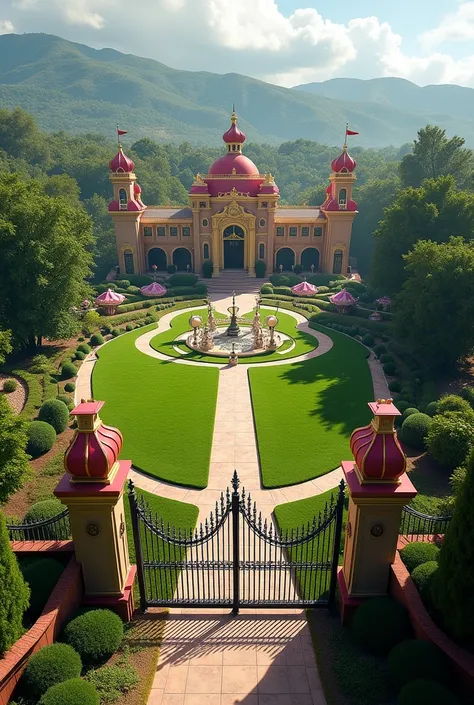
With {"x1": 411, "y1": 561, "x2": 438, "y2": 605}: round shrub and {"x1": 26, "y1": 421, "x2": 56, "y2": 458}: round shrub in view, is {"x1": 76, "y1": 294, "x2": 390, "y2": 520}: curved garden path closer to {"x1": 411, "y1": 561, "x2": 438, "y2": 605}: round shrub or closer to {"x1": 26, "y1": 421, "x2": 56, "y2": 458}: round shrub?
{"x1": 26, "y1": 421, "x2": 56, "y2": 458}: round shrub

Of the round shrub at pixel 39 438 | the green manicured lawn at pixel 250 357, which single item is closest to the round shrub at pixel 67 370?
the green manicured lawn at pixel 250 357

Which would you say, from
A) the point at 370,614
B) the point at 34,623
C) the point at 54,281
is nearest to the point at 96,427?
the point at 34,623

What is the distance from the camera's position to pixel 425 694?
27.2 feet

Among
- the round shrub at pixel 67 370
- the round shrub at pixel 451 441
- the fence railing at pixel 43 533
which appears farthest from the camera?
the round shrub at pixel 67 370

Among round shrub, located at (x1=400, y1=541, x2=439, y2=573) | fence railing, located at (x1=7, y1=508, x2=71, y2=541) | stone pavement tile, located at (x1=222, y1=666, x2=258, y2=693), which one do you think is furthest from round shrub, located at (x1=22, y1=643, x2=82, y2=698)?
round shrub, located at (x1=400, y1=541, x2=439, y2=573)

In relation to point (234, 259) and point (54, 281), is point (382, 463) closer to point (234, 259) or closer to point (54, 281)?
point (54, 281)

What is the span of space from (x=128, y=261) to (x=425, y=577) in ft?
167

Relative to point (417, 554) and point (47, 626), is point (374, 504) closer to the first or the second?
point (417, 554)

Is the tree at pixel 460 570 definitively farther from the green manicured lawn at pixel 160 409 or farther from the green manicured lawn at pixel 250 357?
the green manicured lawn at pixel 250 357

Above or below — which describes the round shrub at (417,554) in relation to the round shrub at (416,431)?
above

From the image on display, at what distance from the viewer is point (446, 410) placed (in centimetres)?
2091

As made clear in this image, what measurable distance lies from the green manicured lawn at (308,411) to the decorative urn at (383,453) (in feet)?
26.3

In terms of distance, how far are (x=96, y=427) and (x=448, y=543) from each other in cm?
729

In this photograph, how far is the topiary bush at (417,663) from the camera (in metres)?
8.92
